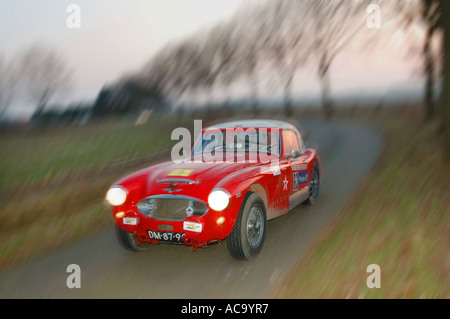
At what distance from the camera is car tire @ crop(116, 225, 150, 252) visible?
492 cm

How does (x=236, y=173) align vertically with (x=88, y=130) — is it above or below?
above

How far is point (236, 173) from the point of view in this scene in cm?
472

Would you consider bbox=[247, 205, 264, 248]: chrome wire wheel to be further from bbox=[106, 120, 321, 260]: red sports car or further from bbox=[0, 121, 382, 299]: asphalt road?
bbox=[0, 121, 382, 299]: asphalt road

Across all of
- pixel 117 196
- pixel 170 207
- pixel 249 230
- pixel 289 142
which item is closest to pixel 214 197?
pixel 170 207

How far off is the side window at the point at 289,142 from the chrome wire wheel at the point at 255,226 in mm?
1458

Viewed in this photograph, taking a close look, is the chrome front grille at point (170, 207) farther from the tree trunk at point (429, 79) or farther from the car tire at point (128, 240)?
the tree trunk at point (429, 79)

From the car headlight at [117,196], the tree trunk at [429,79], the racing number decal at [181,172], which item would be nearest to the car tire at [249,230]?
the racing number decal at [181,172]

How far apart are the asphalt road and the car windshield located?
1313 mm

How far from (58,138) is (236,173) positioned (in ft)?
32.3

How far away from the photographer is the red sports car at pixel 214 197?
429 cm

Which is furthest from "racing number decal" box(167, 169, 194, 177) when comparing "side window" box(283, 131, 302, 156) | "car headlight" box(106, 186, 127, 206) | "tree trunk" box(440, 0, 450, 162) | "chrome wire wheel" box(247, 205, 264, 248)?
"tree trunk" box(440, 0, 450, 162)
